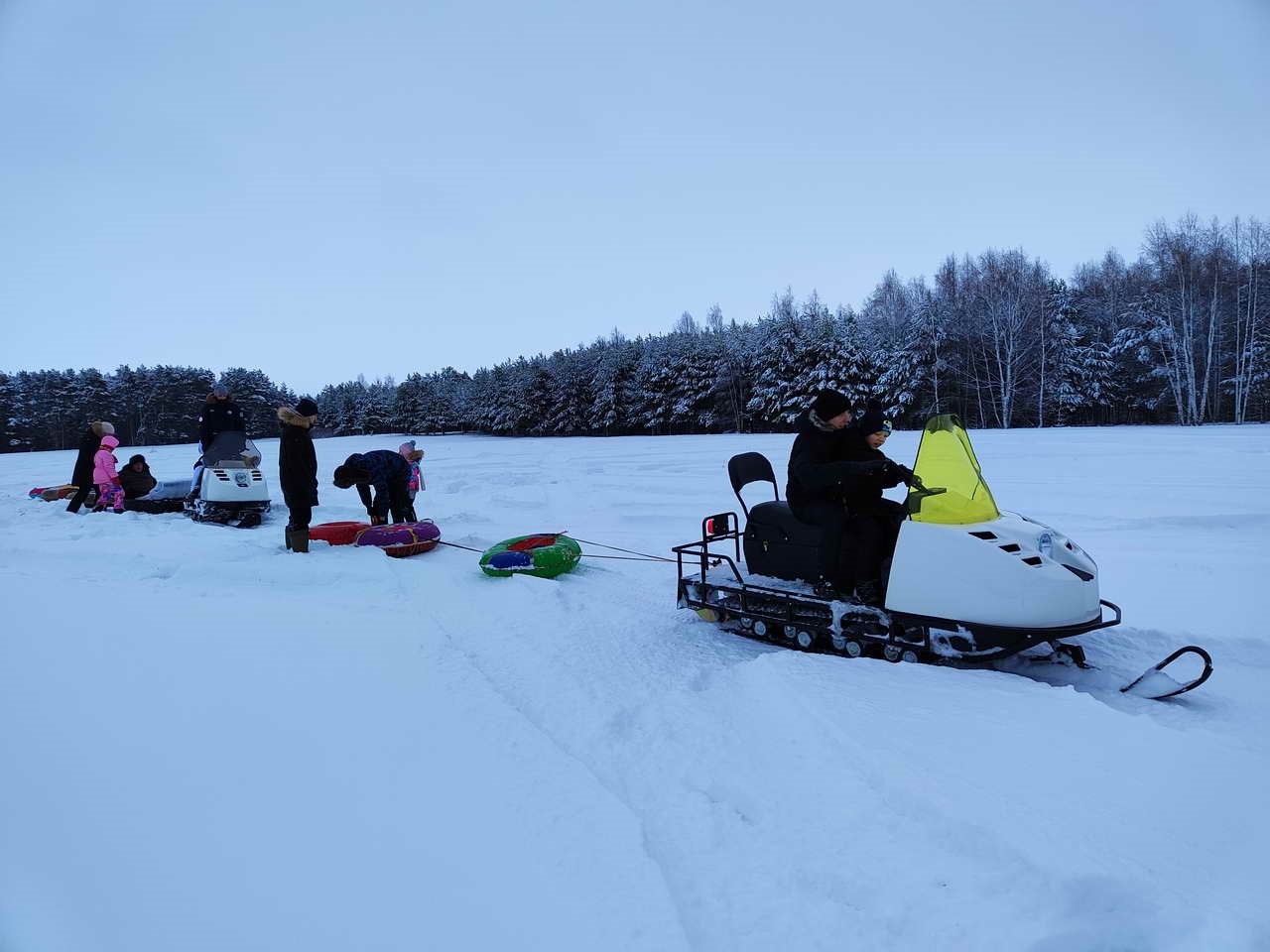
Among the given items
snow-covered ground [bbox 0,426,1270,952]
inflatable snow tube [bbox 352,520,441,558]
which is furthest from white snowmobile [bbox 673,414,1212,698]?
inflatable snow tube [bbox 352,520,441,558]

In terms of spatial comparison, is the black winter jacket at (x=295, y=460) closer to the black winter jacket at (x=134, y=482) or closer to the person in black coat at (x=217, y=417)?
the person in black coat at (x=217, y=417)

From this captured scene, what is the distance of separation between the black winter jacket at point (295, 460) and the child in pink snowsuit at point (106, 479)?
5191 mm

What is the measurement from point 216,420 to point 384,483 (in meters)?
3.96

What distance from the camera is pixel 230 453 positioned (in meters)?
9.48

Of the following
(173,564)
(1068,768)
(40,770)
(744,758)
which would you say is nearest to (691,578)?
(744,758)

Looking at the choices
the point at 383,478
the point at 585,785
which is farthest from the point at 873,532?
the point at 383,478

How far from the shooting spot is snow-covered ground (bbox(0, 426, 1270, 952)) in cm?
172

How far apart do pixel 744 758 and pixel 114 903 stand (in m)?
2.06

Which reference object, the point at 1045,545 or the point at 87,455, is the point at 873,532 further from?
the point at 87,455

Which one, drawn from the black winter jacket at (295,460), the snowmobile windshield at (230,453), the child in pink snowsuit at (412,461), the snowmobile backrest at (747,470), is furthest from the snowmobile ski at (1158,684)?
the snowmobile windshield at (230,453)

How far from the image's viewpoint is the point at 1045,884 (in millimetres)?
1782

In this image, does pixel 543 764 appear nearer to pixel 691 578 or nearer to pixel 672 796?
pixel 672 796

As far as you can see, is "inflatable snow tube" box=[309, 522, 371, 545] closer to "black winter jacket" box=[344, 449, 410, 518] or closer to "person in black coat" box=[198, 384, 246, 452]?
"black winter jacket" box=[344, 449, 410, 518]

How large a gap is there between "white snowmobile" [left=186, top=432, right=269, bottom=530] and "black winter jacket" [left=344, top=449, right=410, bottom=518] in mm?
2286
